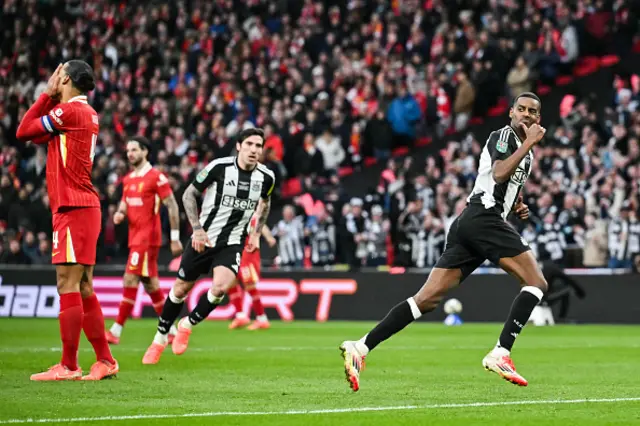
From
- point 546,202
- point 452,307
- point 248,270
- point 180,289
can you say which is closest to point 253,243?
point 180,289

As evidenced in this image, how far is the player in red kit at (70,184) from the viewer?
10.1 m

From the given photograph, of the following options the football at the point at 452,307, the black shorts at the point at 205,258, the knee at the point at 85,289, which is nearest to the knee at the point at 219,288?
the black shorts at the point at 205,258

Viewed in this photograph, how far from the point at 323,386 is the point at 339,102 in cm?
1955

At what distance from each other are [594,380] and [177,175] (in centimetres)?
1783

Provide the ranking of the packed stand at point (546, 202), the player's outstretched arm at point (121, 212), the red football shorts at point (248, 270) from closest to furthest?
1. the player's outstretched arm at point (121, 212)
2. the red football shorts at point (248, 270)
3. the packed stand at point (546, 202)

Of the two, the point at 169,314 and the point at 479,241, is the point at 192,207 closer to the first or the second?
the point at 169,314

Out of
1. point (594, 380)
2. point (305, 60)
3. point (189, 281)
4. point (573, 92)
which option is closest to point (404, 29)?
point (305, 60)

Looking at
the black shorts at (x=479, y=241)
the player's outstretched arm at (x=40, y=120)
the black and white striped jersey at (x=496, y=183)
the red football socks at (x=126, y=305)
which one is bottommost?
the red football socks at (x=126, y=305)

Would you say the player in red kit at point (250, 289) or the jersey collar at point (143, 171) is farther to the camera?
the player in red kit at point (250, 289)

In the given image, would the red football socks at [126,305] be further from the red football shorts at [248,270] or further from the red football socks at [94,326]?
the red football socks at [94,326]

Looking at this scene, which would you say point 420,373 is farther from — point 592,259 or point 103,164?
point 103,164

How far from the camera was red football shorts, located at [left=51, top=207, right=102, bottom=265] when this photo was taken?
33.1ft

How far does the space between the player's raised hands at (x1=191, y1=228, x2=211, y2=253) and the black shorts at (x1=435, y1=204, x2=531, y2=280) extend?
3.60m

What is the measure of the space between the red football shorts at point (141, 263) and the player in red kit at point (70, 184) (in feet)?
19.4
